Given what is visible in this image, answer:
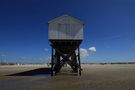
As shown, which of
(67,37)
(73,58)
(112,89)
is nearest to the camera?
(112,89)

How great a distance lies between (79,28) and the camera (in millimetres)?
20578

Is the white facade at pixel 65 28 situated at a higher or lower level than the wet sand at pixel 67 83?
higher

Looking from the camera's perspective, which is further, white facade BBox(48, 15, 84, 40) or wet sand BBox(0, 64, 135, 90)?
white facade BBox(48, 15, 84, 40)

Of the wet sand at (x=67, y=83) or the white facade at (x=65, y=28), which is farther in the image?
the white facade at (x=65, y=28)

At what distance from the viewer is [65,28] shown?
20391mm

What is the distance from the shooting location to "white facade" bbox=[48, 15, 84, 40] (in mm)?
20125

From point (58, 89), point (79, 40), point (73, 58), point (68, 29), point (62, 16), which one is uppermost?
point (62, 16)

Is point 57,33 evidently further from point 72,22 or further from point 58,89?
point 58,89

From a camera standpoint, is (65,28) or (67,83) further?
(65,28)

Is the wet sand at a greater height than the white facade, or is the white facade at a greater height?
the white facade

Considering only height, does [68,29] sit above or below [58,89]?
above

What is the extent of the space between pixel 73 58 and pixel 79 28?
602 cm

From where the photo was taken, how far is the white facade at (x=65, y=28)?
20125 millimetres

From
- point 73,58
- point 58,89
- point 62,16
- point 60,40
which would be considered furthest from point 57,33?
point 58,89
